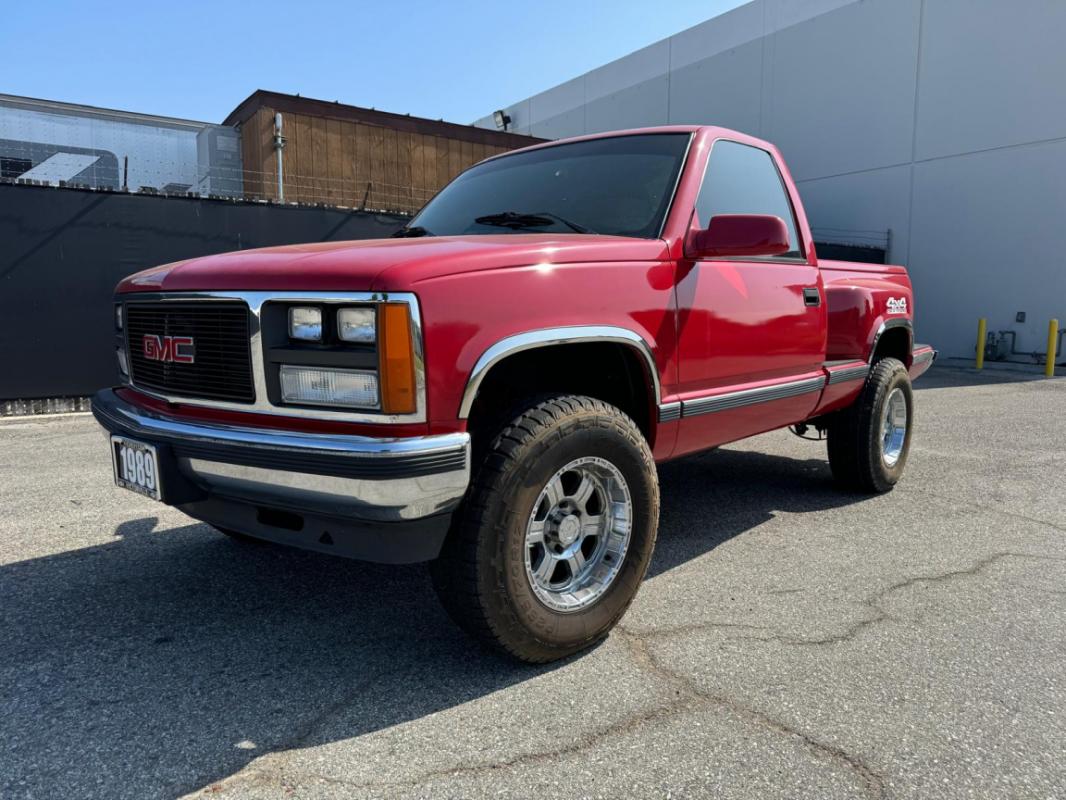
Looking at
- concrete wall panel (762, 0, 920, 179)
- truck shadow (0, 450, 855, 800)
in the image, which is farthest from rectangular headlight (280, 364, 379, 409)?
concrete wall panel (762, 0, 920, 179)

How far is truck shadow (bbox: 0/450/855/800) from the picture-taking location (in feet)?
6.57

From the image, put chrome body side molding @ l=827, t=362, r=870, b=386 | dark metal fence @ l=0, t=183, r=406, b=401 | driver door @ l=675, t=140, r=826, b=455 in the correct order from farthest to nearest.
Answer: dark metal fence @ l=0, t=183, r=406, b=401 → chrome body side molding @ l=827, t=362, r=870, b=386 → driver door @ l=675, t=140, r=826, b=455

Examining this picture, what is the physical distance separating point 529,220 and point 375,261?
1.14m

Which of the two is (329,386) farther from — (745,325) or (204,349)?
(745,325)

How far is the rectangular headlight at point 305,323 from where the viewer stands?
85.0 inches

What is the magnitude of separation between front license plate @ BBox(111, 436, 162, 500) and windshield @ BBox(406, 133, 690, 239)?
1.51 m

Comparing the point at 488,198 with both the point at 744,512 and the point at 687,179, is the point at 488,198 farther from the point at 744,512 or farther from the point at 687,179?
the point at 744,512

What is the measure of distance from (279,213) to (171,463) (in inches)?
289

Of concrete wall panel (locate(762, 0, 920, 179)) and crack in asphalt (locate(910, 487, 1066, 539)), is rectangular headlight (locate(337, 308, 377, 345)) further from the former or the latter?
concrete wall panel (locate(762, 0, 920, 179))

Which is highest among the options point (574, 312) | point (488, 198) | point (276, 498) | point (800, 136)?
point (800, 136)

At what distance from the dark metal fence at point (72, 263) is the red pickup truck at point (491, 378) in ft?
19.2

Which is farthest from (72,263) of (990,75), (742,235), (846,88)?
(846,88)

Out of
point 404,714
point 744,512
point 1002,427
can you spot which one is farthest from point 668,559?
point 1002,427

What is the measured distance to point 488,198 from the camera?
355 centimetres
